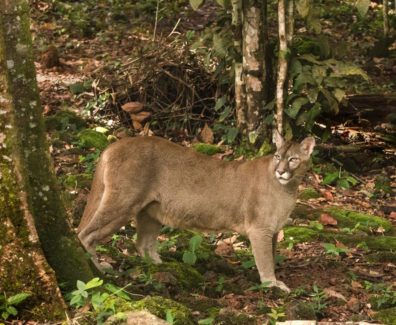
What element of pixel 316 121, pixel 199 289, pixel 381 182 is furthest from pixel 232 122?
pixel 199 289

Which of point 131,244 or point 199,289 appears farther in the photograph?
point 131,244

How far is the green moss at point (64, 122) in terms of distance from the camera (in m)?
12.8

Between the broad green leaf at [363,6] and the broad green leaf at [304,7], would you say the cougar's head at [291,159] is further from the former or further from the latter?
the broad green leaf at [304,7]

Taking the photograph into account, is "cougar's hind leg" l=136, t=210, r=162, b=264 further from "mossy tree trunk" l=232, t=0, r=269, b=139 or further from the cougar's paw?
"mossy tree trunk" l=232, t=0, r=269, b=139

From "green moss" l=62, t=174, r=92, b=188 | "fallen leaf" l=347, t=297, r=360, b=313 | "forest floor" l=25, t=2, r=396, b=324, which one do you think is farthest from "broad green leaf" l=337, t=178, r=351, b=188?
"fallen leaf" l=347, t=297, r=360, b=313

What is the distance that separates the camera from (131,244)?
9008 mm

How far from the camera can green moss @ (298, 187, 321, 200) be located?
1115cm

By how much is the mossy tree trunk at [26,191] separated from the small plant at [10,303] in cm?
6

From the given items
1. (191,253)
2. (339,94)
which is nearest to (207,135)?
(339,94)

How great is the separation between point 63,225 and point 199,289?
5.52 ft

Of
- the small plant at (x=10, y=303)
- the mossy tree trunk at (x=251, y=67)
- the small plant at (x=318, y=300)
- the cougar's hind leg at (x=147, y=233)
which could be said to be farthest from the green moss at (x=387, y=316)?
the mossy tree trunk at (x=251, y=67)

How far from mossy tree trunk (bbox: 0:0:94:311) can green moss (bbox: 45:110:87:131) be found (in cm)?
664

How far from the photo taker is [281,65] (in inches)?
442

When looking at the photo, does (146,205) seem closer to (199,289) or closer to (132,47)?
(199,289)
